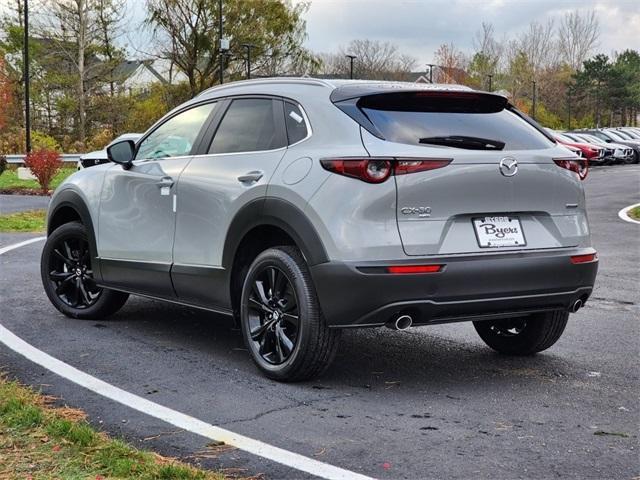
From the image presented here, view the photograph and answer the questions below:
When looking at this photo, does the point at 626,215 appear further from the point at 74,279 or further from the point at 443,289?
the point at 443,289

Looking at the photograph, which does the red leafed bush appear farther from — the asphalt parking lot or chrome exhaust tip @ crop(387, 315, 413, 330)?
chrome exhaust tip @ crop(387, 315, 413, 330)

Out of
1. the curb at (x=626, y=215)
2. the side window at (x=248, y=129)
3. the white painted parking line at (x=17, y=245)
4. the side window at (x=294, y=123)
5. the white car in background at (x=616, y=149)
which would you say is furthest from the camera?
the white car in background at (x=616, y=149)

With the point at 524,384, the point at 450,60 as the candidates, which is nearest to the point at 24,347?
the point at 524,384

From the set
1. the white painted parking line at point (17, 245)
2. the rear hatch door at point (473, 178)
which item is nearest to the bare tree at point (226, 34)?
the white painted parking line at point (17, 245)

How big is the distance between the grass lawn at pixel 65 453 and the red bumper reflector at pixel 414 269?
152 cm

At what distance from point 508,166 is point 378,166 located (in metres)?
0.82

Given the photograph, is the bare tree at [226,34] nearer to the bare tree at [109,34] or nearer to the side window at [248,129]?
the bare tree at [109,34]

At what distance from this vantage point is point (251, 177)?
5258mm

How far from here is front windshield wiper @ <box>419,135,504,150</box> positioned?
485 centimetres

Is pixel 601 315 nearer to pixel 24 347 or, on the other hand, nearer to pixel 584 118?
pixel 24 347

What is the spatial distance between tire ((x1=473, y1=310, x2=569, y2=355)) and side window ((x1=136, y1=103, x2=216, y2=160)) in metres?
2.41

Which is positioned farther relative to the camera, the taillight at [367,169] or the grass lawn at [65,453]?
the taillight at [367,169]

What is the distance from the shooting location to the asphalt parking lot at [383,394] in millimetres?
3869

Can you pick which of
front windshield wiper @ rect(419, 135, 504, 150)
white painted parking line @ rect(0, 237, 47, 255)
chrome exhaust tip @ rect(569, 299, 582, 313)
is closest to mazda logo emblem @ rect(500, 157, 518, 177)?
front windshield wiper @ rect(419, 135, 504, 150)
